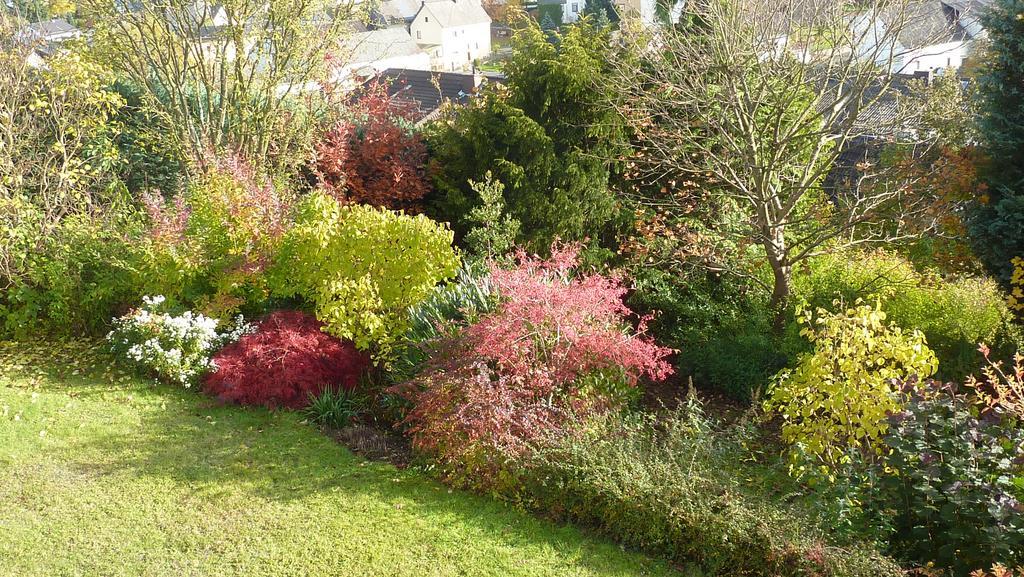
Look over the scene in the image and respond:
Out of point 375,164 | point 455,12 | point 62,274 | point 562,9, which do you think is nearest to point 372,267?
point 375,164

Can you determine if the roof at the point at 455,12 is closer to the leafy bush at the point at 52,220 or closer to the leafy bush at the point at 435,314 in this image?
the leafy bush at the point at 52,220

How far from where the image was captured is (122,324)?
888 centimetres

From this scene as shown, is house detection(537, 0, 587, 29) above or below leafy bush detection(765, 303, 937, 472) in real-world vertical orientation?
above

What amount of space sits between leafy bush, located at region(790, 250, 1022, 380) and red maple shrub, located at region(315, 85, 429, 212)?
18.0ft

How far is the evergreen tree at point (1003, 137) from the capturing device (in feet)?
25.4

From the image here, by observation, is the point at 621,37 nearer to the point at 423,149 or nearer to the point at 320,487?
the point at 423,149

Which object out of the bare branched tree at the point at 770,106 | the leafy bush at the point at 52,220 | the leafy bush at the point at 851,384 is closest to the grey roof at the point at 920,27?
the bare branched tree at the point at 770,106

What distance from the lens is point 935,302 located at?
8992mm

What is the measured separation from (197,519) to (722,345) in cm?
606

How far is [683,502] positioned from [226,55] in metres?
9.39

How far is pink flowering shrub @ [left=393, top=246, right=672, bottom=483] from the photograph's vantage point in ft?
21.2

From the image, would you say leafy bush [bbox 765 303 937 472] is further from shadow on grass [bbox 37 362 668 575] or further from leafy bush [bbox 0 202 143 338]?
leafy bush [bbox 0 202 143 338]

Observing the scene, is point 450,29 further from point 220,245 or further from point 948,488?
point 948,488

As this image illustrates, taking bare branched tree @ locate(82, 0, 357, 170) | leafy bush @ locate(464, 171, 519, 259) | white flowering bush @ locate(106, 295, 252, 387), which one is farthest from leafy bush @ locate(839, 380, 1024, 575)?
bare branched tree @ locate(82, 0, 357, 170)
